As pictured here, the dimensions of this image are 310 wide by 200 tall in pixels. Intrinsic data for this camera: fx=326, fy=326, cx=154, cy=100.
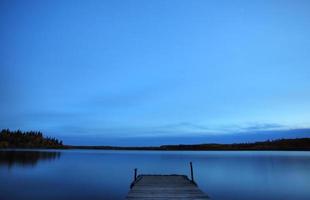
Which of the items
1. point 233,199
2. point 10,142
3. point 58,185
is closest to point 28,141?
point 10,142

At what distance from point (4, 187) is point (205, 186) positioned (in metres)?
18.7

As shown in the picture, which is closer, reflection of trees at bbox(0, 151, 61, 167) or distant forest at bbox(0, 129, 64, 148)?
reflection of trees at bbox(0, 151, 61, 167)

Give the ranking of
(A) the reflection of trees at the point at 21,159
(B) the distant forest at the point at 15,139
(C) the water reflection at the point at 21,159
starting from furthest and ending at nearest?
(B) the distant forest at the point at 15,139, (A) the reflection of trees at the point at 21,159, (C) the water reflection at the point at 21,159

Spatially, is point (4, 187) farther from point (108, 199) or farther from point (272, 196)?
point (272, 196)

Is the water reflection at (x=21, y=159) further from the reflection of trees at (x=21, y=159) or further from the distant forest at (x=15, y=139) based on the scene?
the distant forest at (x=15, y=139)

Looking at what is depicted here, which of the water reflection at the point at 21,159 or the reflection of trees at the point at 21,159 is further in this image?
the reflection of trees at the point at 21,159

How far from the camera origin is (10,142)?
184 metres

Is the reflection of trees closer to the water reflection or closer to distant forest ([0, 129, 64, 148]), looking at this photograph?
the water reflection

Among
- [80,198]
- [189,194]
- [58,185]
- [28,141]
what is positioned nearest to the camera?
[189,194]

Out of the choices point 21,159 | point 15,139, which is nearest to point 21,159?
point 21,159

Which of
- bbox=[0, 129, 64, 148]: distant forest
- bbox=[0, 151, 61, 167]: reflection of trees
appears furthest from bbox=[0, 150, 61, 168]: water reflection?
bbox=[0, 129, 64, 148]: distant forest

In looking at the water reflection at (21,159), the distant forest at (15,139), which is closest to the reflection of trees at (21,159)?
the water reflection at (21,159)

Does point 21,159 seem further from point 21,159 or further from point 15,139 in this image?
point 15,139

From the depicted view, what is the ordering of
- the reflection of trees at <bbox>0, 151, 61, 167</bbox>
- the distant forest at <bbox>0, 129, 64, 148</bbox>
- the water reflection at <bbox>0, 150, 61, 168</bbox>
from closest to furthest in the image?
the water reflection at <bbox>0, 150, 61, 168</bbox>, the reflection of trees at <bbox>0, 151, 61, 167</bbox>, the distant forest at <bbox>0, 129, 64, 148</bbox>
